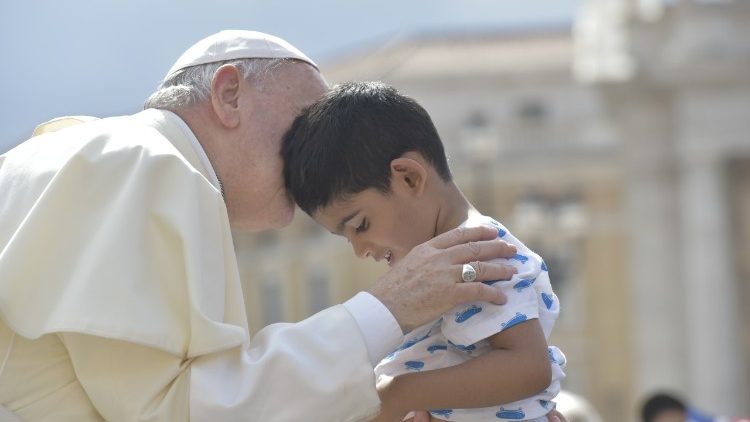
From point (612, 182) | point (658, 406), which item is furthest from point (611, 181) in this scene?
point (658, 406)

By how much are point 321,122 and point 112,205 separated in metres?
0.51

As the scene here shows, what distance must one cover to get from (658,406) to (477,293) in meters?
5.51

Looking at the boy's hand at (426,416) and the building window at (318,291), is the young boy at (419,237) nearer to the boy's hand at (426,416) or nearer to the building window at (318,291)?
the boy's hand at (426,416)

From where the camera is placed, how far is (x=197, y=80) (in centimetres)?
438

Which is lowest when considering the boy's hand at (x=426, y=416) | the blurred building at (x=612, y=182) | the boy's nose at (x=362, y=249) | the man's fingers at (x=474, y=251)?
the blurred building at (x=612, y=182)

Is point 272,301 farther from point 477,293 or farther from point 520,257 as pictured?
point 477,293

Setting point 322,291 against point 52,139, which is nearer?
point 52,139

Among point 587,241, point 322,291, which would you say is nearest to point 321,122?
point 587,241

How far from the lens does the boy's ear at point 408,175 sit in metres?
3.94

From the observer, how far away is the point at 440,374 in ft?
12.3

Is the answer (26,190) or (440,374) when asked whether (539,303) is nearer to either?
(440,374)

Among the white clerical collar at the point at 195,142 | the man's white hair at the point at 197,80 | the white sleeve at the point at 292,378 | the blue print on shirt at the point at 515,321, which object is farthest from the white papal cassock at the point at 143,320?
the man's white hair at the point at 197,80

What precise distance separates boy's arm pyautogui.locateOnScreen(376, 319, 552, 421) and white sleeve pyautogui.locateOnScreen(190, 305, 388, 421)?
0.11 m

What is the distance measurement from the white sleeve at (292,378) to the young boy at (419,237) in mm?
144
